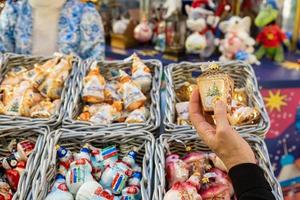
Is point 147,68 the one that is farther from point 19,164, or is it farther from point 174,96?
point 19,164

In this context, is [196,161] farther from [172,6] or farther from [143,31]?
[143,31]

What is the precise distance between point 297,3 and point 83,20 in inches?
59.5

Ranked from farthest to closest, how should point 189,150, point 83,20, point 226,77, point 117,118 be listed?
point 83,20 < point 117,118 < point 189,150 < point 226,77

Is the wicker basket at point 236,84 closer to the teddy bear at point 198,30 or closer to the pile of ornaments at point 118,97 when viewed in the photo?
the pile of ornaments at point 118,97

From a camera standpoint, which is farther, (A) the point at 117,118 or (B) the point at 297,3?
(B) the point at 297,3

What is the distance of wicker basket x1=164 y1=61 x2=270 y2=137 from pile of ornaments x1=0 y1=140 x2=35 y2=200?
17.5 inches

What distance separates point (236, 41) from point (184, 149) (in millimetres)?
1612

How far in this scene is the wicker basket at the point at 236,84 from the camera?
140 centimetres

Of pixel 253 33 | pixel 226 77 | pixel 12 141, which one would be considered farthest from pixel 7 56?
pixel 253 33

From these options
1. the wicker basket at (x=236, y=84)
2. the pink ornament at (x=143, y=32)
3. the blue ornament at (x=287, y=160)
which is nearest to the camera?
the wicker basket at (x=236, y=84)

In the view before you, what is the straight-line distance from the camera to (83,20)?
2266 mm

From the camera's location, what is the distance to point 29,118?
1.44m

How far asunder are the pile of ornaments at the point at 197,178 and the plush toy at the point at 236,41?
160 centimetres

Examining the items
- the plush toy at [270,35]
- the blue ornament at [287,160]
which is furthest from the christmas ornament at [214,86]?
the plush toy at [270,35]
